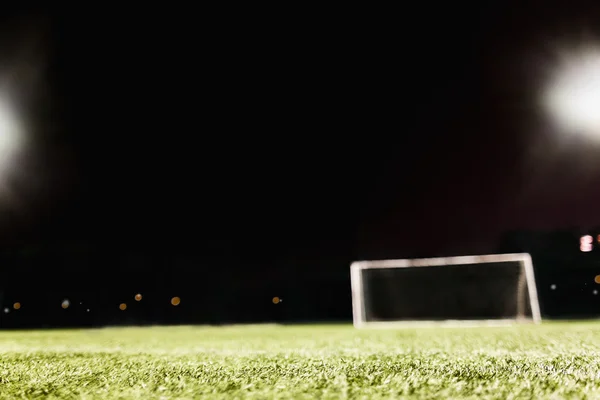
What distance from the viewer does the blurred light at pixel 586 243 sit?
14.1m

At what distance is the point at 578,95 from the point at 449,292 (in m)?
4.64

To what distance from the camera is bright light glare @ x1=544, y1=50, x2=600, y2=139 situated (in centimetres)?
628

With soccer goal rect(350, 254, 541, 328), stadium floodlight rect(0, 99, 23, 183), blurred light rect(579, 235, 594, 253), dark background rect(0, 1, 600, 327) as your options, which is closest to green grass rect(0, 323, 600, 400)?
dark background rect(0, 1, 600, 327)

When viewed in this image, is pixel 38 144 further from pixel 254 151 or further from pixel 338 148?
pixel 338 148

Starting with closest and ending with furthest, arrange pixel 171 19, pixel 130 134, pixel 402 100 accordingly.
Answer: pixel 171 19, pixel 402 100, pixel 130 134

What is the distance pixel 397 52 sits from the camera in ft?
20.5

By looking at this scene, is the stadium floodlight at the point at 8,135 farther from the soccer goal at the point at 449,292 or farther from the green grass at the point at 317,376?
the soccer goal at the point at 449,292

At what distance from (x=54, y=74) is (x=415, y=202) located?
7525 mm

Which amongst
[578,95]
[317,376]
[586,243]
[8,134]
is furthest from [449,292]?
[8,134]

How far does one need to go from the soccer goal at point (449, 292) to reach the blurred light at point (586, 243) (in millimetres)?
6278

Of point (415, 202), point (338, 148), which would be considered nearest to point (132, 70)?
point (338, 148)

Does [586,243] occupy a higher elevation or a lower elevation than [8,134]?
lower

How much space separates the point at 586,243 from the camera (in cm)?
1458

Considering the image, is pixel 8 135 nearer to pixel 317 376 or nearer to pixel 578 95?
pixel 317 376
